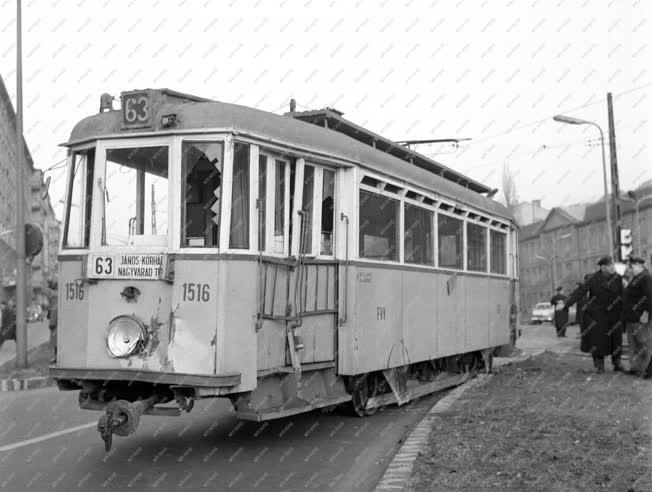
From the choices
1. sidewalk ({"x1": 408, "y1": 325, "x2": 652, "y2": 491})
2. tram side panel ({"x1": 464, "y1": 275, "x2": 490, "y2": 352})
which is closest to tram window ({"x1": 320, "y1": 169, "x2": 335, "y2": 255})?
sidewalk ({"x1": 408, "y1": 325, "x2": 652, "y2": 491})

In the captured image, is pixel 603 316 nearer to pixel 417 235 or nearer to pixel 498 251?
pixel 498 251

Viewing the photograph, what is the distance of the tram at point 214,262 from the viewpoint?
22.6ft

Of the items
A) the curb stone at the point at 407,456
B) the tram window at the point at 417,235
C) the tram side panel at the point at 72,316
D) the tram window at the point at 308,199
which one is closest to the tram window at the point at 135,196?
the tram side panel at the point at 72,316

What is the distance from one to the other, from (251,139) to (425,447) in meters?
2.99

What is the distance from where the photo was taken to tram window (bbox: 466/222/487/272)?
1246cm

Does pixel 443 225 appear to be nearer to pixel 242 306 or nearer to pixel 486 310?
pixel 486 310

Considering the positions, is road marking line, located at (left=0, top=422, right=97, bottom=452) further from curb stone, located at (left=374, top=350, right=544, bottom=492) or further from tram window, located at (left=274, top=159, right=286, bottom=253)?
curb stone, located at (left=374, top=350, right=544, bottom=492)

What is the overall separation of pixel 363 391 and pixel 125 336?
331 centimetres

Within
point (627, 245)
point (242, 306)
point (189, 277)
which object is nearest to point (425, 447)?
point (242, 306)

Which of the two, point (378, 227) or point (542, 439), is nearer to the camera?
point (542, 439)

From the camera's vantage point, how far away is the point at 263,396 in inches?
287

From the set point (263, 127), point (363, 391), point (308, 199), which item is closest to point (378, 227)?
point (308, 199)

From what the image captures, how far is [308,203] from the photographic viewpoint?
26.5 ft

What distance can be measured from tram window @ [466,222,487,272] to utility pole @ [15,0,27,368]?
7.84m
